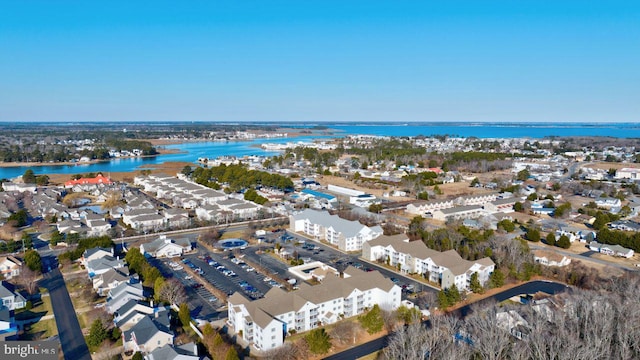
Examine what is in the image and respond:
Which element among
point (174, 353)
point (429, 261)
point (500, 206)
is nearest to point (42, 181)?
point (174, 353)

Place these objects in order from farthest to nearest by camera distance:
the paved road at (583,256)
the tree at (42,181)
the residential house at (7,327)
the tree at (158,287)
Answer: the tree at (42,181), the paved road at (583,256), the tree at (158,287), the residential house at (7,327)

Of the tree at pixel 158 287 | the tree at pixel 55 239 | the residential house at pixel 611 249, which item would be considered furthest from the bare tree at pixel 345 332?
the tree at pixel 55 239

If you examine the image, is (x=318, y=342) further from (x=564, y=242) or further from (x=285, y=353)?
(x=564, y=242)

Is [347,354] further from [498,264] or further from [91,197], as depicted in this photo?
[91,197]

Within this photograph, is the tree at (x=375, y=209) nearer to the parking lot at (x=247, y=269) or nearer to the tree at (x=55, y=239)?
the parking lot at (x=247, y=269)

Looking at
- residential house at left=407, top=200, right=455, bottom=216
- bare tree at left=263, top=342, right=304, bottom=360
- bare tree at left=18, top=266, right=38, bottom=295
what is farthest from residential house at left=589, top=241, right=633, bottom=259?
bare tree at left=18, top=266, right=38, bottom=295
